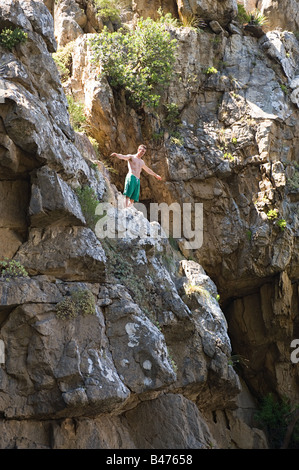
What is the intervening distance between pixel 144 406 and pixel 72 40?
11404mm

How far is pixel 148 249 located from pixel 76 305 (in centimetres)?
270

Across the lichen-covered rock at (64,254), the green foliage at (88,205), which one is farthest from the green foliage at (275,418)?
the green foliage at (88,205)

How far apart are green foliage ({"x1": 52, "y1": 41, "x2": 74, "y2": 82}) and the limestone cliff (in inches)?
14.7

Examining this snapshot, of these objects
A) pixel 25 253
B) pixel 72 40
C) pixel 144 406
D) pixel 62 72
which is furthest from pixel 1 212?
pixel 72 40

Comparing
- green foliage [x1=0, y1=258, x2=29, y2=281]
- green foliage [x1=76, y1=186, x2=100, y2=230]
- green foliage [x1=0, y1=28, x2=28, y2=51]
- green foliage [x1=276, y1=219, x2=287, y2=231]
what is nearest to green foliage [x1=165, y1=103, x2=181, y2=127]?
green foliage [x1=276, y1=219, x2=287, y2=231]

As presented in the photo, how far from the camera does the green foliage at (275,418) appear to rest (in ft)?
47.0

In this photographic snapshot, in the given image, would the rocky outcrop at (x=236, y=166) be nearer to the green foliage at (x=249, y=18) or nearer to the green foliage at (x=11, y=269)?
the green foliage at (x=249, y=18)

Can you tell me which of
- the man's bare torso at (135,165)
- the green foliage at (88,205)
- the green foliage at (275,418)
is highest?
the man's bare torso at (135,165)

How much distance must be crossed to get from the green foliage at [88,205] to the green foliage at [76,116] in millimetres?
3830

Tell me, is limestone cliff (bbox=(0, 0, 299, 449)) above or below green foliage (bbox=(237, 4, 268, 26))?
below

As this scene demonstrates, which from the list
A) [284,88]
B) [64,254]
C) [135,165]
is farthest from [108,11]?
[64,254]

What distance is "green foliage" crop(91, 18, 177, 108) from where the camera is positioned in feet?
47.6

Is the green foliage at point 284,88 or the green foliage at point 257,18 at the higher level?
the green foliage at point 257,18

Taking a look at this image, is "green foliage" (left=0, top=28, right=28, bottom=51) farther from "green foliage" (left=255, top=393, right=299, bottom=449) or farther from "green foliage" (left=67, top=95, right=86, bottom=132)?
"green foliage" (left=255, top=393, right=299, bottom=449)
